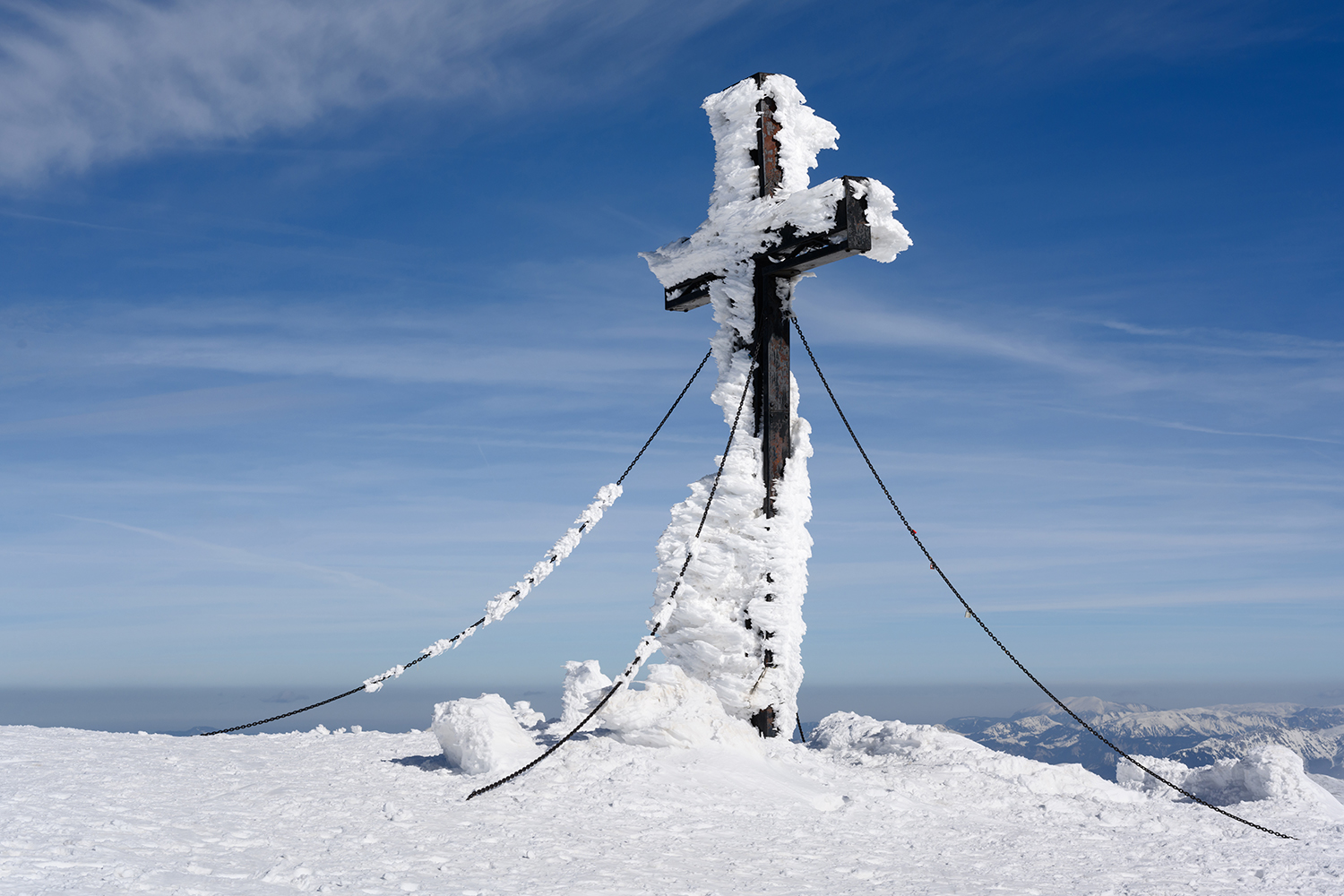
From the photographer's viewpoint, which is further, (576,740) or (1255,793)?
(1255,793)

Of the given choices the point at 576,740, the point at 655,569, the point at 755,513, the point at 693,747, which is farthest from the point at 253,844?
the point at 755,513

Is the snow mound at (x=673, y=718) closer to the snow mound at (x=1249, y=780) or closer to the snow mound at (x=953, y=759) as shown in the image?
the snow mound at (x=953, y=759)

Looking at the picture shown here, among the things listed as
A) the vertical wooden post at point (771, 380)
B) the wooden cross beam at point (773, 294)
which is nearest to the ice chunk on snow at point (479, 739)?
the vertical wooden post at point (771, 380)

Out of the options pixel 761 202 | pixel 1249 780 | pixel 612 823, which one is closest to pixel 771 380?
pixel 761 202

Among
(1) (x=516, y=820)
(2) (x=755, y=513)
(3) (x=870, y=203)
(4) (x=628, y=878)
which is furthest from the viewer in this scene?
(2) (x=755, y=513)

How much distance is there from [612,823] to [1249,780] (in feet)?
25.9

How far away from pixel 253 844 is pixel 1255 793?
33.9 ft

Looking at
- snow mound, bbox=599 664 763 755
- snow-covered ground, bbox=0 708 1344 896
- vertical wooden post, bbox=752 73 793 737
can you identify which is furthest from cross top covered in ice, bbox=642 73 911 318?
snow-covered ground, bbox=0 708 1344 896

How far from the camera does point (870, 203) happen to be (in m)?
9.80

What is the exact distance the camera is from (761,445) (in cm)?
1067

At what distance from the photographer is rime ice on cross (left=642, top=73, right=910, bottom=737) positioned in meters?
10.1

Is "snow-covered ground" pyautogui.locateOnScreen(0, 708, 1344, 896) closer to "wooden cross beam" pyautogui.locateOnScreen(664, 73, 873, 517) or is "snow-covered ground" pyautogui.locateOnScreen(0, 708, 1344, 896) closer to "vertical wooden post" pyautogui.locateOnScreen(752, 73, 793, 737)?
"vertical wooden post" pyautogui.locateOnScreen(752, 73, 793, 737)

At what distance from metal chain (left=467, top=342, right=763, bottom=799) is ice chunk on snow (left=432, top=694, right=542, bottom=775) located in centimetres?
19

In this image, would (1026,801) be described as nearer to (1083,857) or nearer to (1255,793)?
(1083,857)
